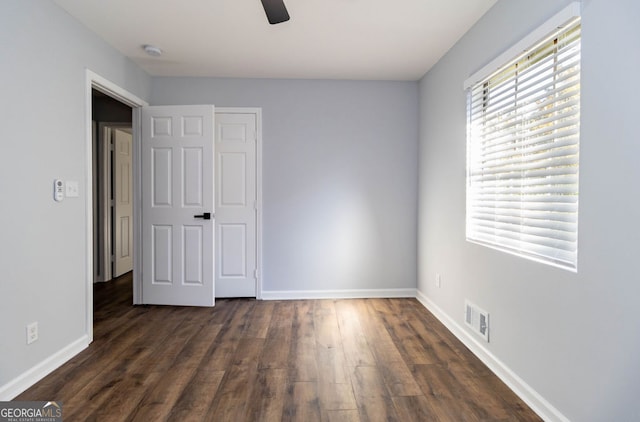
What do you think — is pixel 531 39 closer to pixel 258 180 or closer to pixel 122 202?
pixel 258 180

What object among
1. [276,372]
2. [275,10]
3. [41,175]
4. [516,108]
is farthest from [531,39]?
[41,175]

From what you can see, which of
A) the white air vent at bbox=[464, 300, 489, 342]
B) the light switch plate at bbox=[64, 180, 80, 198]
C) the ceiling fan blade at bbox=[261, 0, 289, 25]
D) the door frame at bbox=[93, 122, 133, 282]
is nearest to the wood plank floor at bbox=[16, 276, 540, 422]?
the white air vent at bbox=[464, 300, 489, 342]

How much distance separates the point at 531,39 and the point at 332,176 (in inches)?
91.5

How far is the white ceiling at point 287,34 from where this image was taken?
2416 millimetres

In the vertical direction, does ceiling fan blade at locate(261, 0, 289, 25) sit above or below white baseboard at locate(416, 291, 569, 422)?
above

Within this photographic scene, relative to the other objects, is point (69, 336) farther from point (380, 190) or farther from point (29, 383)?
point (380, 190)

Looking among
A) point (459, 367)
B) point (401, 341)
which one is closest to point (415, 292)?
point (401, 341)

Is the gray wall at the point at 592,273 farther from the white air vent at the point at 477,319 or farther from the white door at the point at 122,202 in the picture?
the white door at the point at 122,202

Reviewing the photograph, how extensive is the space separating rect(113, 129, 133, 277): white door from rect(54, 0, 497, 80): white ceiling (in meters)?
1.77

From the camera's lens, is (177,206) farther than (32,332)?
Yes

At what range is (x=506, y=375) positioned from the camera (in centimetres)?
215

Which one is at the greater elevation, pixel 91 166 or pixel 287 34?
pixel 287 34

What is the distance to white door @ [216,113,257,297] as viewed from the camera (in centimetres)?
384

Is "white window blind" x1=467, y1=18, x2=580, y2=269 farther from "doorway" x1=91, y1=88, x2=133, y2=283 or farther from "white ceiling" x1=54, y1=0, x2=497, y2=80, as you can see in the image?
"doorway" x1=91, y1=88, x2=133, y2=283
